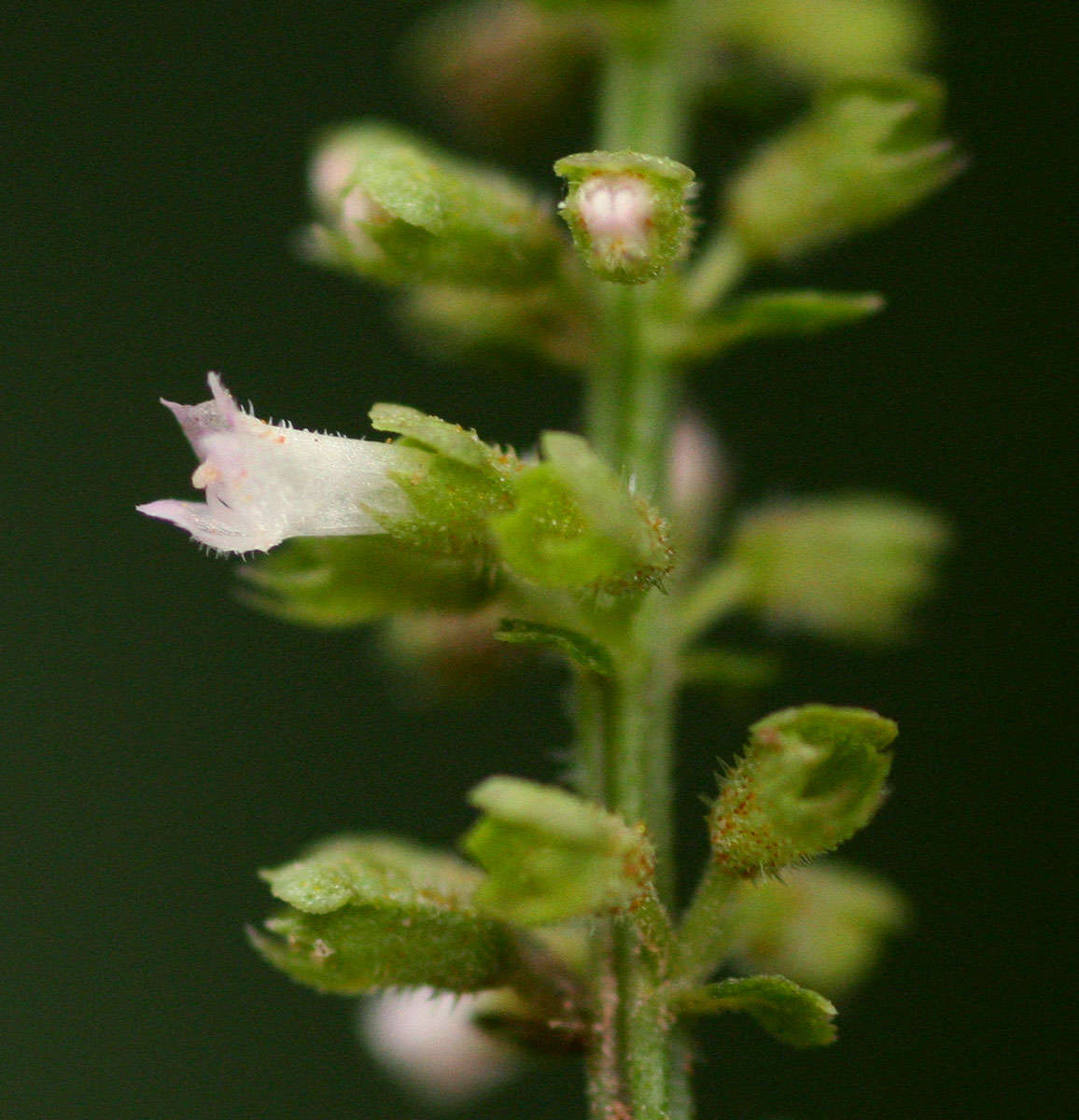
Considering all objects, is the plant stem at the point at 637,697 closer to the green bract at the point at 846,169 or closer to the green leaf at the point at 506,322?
the green leaf at the point at 506,322

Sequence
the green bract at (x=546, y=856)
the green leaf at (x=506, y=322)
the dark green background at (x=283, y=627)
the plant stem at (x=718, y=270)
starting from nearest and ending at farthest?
the green bract at (x=546, y=856) → the green leaf at (x=506, y=322) → the plant stem at (x=718, y=270) → the dark green background at (x=283, y=627)

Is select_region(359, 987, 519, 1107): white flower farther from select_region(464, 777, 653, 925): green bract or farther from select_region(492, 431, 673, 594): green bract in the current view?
select_region(492, 431, 673, 594): green bract

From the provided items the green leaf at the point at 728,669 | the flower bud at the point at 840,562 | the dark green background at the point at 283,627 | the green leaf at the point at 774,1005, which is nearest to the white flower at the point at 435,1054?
the green leaf at the point at 728,669

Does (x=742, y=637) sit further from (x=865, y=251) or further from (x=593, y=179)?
(x=865, y=251)

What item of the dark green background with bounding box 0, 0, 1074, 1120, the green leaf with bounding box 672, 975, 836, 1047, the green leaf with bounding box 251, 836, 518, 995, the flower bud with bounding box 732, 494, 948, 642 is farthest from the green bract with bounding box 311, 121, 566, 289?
→ the dark green background with bounding box 0, 0, 1074, 1120

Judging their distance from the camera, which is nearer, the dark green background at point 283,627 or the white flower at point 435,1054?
the white flower at point 435,1054

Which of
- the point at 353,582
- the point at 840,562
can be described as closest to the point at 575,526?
the point at 353,582
